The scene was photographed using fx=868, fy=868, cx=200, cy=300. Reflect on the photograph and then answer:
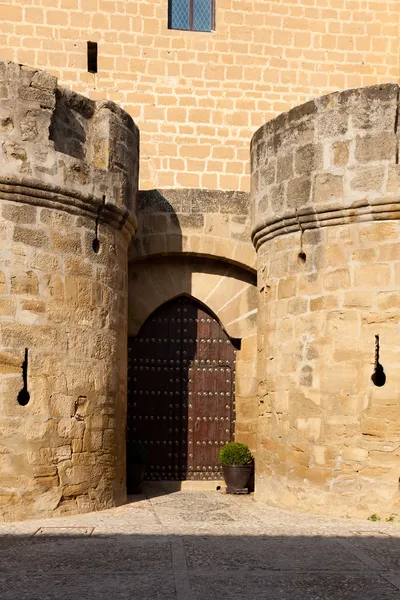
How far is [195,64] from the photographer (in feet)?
44.3

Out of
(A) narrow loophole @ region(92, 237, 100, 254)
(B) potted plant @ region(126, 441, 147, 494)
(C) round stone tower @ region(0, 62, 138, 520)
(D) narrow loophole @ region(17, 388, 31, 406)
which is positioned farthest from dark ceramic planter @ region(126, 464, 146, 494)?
(A) narrow loophole @ region(92, 237, 100, 254)

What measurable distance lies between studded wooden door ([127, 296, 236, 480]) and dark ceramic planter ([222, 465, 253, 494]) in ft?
1.88

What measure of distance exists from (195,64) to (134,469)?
23.1ft

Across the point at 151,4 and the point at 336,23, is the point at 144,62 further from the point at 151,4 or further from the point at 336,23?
the point at 336,23

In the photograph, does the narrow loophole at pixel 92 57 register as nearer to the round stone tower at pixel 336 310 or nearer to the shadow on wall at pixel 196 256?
the shadow on wall at pixel 196 256

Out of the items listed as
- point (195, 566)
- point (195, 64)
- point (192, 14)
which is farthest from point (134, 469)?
point (192, 14)

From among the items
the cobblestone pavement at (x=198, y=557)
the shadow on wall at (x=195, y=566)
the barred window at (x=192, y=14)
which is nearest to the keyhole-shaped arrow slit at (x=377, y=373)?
the cobblestone pavement at (x=198, y=557)

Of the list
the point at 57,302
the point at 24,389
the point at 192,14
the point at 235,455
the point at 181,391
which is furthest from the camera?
the point at 192,14

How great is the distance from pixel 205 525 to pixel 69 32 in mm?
8886

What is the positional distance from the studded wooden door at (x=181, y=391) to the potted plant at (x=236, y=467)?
54cm

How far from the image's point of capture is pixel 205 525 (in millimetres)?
6902

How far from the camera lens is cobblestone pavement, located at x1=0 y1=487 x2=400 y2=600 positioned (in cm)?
468

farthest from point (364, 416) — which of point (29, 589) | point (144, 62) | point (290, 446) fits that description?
point (144, 62)

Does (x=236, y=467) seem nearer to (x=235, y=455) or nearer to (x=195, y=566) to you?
(x=235, y=455)
